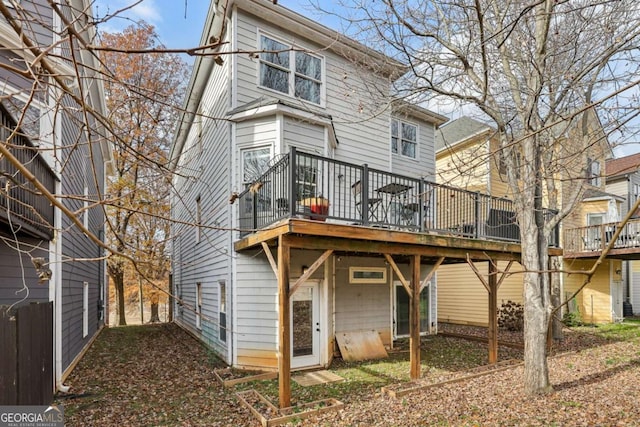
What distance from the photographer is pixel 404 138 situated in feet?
40.6

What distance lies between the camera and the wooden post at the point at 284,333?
545 cm

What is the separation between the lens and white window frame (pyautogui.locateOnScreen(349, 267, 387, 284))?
32.7 feet

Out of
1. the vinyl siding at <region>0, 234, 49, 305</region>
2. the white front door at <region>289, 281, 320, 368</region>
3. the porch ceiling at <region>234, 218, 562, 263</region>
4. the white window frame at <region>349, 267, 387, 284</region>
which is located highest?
the porch ceiling at <region>234, 218, 562, 263</region>

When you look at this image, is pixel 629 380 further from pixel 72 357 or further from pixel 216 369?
pixel 72 357

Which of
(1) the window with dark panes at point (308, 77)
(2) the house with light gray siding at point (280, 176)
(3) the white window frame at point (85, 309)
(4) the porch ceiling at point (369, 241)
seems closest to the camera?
(4) the porch ceiling at point (369, 241)

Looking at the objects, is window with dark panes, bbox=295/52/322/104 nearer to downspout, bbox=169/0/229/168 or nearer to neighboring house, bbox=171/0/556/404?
neighboring house, bbox=171/0/556/404

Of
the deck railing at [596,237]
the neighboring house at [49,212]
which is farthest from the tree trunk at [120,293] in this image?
A: the deck railing at [596,237]

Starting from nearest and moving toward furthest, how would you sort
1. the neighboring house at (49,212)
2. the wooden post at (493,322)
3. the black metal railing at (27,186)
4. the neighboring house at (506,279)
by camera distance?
1. the neighboring house at (49,212)
2. the black metal railing at (27,186)
3. the wooden post at (493,322)
4. the neighboring house at (506,279)

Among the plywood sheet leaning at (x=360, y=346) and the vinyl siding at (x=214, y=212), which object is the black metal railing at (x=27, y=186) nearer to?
the vinyl siding at (x=214, y=212)

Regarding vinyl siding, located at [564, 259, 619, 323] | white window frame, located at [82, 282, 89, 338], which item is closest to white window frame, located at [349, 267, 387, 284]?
white window frame, located at [82, 282, 89, 338]

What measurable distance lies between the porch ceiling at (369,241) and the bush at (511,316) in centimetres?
566

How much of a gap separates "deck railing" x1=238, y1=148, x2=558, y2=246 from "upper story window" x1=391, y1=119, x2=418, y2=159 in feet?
10.9

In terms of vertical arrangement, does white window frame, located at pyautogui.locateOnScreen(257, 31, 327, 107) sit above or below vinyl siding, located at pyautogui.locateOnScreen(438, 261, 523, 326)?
above

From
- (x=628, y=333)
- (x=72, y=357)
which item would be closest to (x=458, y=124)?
(x=628, y=333)
